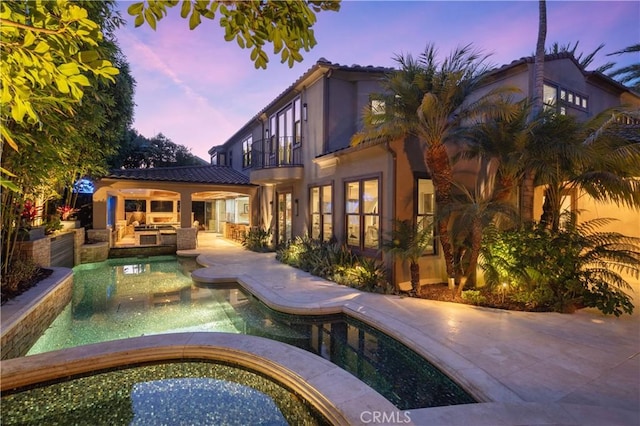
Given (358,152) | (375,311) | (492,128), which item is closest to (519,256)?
(492,128)

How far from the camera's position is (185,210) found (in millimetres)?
17141

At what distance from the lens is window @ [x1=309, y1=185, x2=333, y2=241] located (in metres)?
12.3

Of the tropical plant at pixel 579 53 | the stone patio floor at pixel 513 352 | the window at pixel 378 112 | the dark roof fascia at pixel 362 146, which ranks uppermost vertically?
the tropical plant at pixel 579 53

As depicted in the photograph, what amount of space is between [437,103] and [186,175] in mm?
15456

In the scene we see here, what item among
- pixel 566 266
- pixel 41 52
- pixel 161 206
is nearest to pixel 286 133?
pixel 566 266

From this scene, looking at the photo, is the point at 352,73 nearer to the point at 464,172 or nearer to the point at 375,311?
the point at 464,172

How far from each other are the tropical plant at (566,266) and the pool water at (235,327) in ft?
12.4

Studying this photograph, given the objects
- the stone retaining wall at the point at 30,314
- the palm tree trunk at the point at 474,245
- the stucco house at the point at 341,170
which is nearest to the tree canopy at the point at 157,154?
the stucco house at the point at 341,170

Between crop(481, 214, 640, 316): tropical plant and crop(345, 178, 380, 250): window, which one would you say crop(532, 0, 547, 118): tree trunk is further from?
crop(345, 178, 380, 250): window

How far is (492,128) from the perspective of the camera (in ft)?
24.6

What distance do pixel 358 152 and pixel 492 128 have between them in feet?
13.0

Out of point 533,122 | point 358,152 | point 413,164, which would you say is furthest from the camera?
point 358,152

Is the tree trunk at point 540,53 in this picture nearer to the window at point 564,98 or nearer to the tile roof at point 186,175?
the window at point 564,98

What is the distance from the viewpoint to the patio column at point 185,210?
Answer: 17016mm
